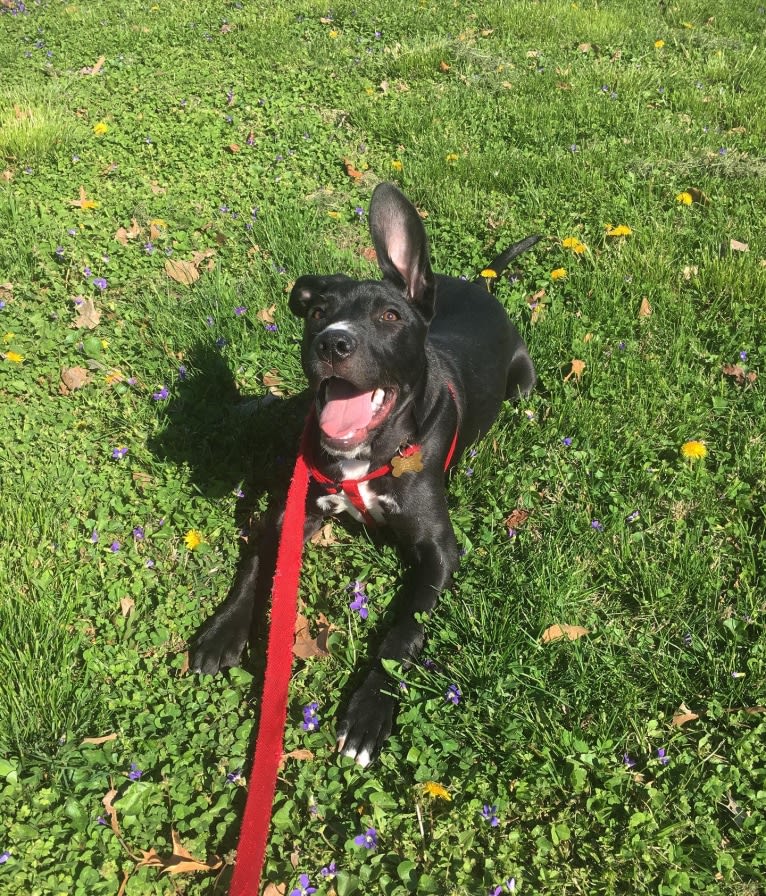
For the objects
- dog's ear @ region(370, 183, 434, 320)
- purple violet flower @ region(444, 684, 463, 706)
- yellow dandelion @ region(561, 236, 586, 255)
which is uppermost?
dog's ear @ region(370, 183, 434, 320)

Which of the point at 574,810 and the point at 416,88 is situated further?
the point at 416,88

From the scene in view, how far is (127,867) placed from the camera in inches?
95.8

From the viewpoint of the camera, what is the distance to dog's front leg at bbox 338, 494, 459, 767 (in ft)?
9.09

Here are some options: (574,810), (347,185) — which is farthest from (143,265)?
(574,810)

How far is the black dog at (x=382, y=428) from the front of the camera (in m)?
2.97

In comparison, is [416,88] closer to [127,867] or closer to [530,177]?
[530,177]

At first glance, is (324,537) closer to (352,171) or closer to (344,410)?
(344,410)

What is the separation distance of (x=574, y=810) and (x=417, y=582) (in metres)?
1.10

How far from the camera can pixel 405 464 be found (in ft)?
10.8

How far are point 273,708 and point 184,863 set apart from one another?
57cm

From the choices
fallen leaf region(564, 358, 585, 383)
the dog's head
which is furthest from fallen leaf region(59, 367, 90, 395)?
fallen leaf region(564, 358, 585, 383)

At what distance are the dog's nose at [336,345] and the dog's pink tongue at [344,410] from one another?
0.97 feet

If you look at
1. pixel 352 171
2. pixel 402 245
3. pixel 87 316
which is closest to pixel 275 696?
pixel 402 245

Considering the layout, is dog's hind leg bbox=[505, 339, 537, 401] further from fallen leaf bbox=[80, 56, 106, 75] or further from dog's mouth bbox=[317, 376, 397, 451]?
fallen leaf bbox=[80, 56, 106, 75]
